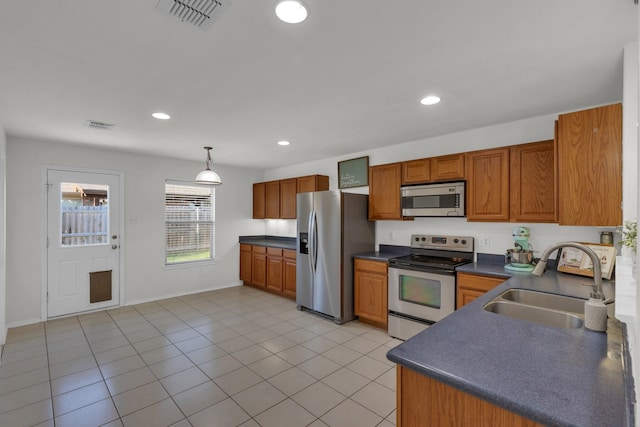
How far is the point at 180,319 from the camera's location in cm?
407

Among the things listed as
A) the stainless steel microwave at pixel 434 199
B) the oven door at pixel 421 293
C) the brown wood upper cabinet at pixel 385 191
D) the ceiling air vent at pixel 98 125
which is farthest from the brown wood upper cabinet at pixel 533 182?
the ceiling air vent at pixel 98 125

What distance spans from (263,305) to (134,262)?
2.09 metres

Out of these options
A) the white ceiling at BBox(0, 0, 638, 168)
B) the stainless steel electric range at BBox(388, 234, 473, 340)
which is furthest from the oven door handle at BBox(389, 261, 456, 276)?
the white ceiling at BBox(0, 0, 638, 168)

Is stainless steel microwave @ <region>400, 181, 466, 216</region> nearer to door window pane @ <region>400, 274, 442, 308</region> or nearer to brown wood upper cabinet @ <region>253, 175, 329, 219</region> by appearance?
door window pane @ <region>400, 274, 442, 308</region>

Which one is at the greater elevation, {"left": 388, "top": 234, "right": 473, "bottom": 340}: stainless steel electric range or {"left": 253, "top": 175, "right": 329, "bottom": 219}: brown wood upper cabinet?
{"left": 253, "top": 175, "right": 329, "bottom": 219}: brown wood upper cabinet

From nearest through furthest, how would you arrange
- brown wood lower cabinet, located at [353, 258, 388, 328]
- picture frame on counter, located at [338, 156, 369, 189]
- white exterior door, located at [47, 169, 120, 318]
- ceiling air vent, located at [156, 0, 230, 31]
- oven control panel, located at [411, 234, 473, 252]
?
ceiling air vent, located at [156, 0, 230, 31] → oven control panel, located at [411, 234, 473, 252] → brown wood lower cabinet, located at [353, 258, 388, 328] → white exterior door, located at [47, 169, 120, 318] → picture frame on counter, located at [338, 156, 369, 189]

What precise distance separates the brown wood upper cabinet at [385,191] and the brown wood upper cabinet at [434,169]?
124 millimetres

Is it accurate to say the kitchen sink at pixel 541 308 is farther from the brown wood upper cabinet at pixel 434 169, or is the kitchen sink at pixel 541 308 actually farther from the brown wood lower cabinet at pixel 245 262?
the brown wood lower cabinet at pixel 245 262

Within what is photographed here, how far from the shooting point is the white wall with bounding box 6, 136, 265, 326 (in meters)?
3.81

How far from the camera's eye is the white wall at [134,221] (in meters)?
3.81

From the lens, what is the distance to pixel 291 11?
4.75 feet

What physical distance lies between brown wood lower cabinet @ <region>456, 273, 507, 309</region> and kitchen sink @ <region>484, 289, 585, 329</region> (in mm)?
700

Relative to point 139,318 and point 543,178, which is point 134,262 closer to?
point 139,318

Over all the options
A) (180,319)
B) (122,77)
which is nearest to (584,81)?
(122,77)
